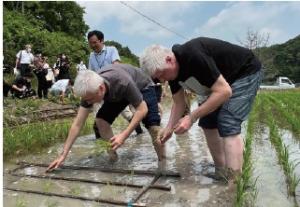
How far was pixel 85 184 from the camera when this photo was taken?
4211mm

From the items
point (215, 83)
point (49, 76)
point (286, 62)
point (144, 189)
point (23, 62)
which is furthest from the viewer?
point (286, 62)

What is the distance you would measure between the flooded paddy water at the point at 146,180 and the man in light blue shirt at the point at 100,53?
1.09 metres

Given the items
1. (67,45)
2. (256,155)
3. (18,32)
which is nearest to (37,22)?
(67,45)

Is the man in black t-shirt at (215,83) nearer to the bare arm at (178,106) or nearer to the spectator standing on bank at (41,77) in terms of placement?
the bare arm at (178,106)

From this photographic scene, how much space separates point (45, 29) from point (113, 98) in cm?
2254

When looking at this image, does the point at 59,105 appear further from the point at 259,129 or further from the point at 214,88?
the point at 214,88

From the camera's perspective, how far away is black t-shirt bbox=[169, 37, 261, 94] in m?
3.54

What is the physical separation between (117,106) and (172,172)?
0.90 m

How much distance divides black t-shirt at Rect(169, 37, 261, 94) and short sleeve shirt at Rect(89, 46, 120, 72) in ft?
6.56

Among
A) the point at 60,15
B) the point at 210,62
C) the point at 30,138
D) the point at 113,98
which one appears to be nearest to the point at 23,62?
the point at 30,138

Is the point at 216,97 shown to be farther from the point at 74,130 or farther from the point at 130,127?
the point at 74,130

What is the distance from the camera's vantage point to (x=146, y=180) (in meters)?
4.30

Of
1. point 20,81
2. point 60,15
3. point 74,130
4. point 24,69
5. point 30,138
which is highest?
point 60,15

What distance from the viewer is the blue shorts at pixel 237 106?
3.88 metres
